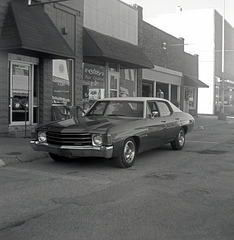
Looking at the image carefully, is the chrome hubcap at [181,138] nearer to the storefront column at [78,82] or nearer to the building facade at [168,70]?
the storefront column at [78,82]

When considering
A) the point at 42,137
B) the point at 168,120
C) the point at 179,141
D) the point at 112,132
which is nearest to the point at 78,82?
the point at 179,141

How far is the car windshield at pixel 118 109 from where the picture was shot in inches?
330

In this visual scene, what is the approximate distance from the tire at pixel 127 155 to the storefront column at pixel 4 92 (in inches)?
228

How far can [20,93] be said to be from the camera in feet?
41.2

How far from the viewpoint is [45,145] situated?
7355mm

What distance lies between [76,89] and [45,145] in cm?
766

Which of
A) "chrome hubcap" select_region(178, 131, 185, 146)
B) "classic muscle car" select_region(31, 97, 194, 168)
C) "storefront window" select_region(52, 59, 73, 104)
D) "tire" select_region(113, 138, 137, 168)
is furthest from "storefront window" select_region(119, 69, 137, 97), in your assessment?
"tire" select_region(113, 138, 137, 168)

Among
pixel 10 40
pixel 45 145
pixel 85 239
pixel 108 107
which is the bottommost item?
pixel 85 239

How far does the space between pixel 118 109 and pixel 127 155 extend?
1.49 meters

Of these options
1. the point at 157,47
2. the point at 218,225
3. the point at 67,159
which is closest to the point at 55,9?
the point at 67,159

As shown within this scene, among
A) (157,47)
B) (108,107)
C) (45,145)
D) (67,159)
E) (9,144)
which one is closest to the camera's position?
(45,145)

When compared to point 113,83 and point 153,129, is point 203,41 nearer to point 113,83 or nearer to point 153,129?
point 113,83

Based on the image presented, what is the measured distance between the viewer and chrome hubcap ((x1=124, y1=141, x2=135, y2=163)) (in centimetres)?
736

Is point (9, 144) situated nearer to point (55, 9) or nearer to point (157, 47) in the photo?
point (55, 9)
